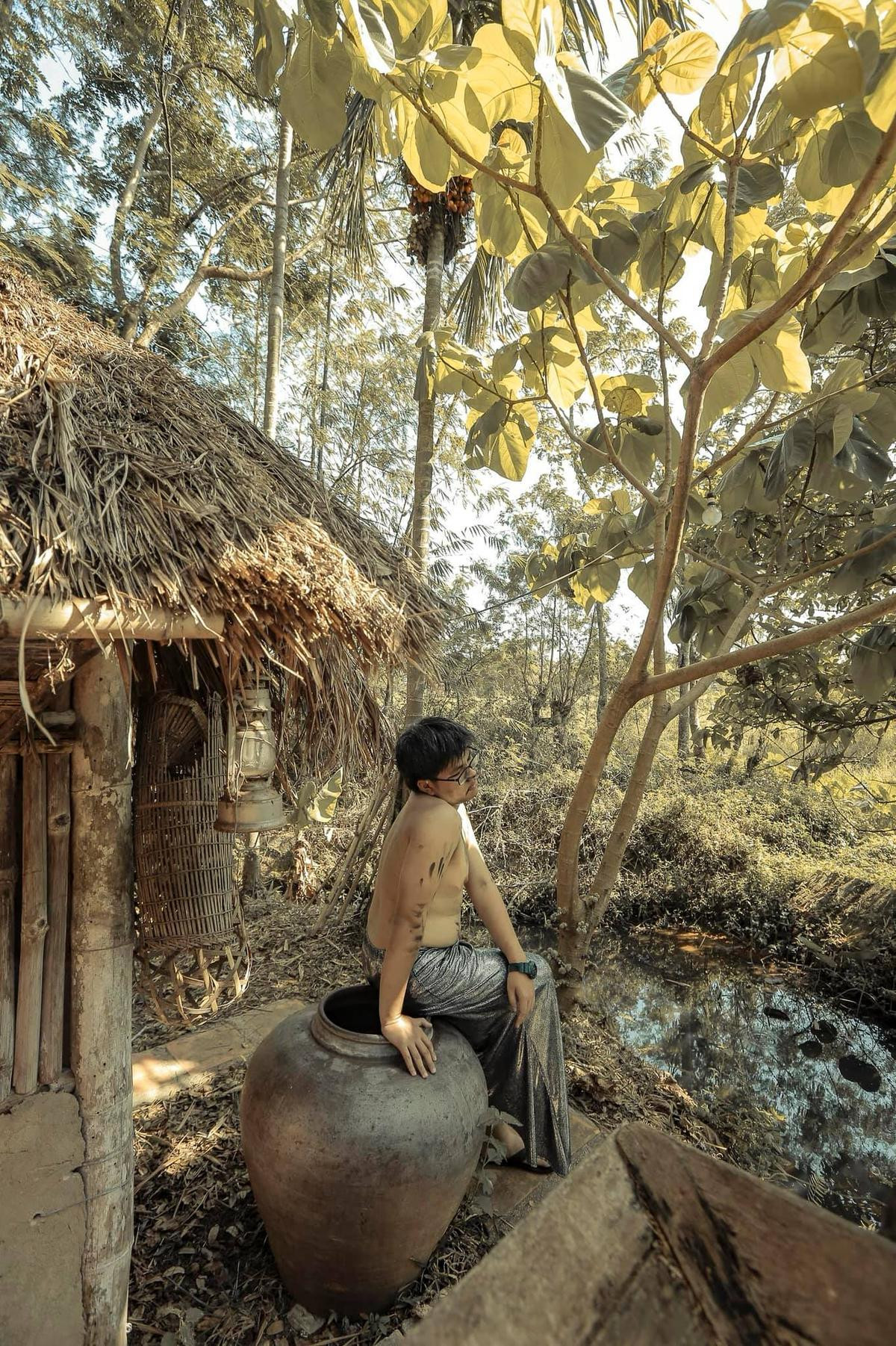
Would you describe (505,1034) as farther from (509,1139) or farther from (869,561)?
(869,561)

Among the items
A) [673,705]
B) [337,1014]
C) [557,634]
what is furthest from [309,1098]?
[557,634]

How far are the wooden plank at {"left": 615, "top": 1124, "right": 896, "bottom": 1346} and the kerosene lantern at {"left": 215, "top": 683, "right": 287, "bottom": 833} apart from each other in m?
1.59

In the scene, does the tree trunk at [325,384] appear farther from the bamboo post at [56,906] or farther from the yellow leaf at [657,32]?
the bamboo post at [56,906]

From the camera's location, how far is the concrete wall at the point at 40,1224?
1.69 metres

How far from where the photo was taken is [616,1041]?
372 centimetres

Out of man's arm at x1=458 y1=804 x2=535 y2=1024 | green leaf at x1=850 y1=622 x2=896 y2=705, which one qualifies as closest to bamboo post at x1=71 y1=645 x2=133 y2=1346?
man's arm at x1=458 y1=804 x2=535 y2=1024

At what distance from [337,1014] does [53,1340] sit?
41.5 inches

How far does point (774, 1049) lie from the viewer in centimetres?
466

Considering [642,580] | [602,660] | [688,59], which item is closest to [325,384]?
[602,660]

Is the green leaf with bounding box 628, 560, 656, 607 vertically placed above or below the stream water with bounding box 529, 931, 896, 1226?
above

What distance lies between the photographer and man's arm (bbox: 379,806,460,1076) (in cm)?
190

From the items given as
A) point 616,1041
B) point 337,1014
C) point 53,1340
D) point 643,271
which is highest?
point 643,271

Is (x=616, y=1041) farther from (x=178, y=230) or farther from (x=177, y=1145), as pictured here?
(x=178, y=230)

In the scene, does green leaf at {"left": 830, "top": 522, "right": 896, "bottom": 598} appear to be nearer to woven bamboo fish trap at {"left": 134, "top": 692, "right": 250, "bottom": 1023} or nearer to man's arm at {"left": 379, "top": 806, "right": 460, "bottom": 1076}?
man's arm at {"left": 379, "top": 806, "right": 460, "bottom": 1076}
